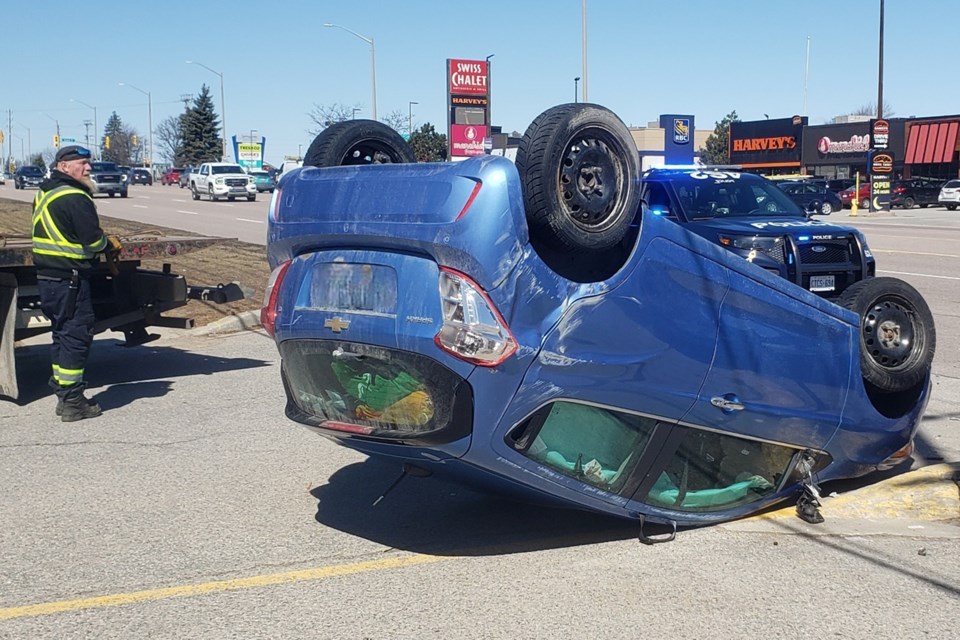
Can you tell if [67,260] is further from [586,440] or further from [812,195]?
[812,195]

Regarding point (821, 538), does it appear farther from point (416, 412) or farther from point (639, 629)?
point (416, 412)

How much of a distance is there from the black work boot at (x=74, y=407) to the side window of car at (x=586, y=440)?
14.8ft

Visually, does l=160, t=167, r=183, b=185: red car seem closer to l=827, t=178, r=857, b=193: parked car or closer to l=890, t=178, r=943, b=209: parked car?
l=827, t=178, r=857, b=193: parked car

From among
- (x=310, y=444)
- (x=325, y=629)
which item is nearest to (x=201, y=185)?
(x=310, y=444)

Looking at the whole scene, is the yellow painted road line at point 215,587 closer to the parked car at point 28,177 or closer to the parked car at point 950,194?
the parked car at point 950,194

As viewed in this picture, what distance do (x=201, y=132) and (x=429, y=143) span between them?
2088 inches

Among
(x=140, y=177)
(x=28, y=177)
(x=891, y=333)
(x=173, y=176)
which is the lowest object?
(x=891, y=333)

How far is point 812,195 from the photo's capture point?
136 ft

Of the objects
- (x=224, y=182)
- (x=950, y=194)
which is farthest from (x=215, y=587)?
(x=950, y=194)

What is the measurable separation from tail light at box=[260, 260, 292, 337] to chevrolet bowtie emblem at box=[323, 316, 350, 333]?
43 centimetres

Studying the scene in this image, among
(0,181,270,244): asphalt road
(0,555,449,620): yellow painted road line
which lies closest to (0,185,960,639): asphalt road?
(0,555,449,620): yellow painted road line

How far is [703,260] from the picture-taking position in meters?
4.75

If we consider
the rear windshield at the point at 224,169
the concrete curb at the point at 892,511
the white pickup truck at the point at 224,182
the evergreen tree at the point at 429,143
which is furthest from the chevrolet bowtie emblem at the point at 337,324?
the evergreen tree at the point at 429,143

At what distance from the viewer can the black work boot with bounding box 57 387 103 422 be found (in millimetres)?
7715
